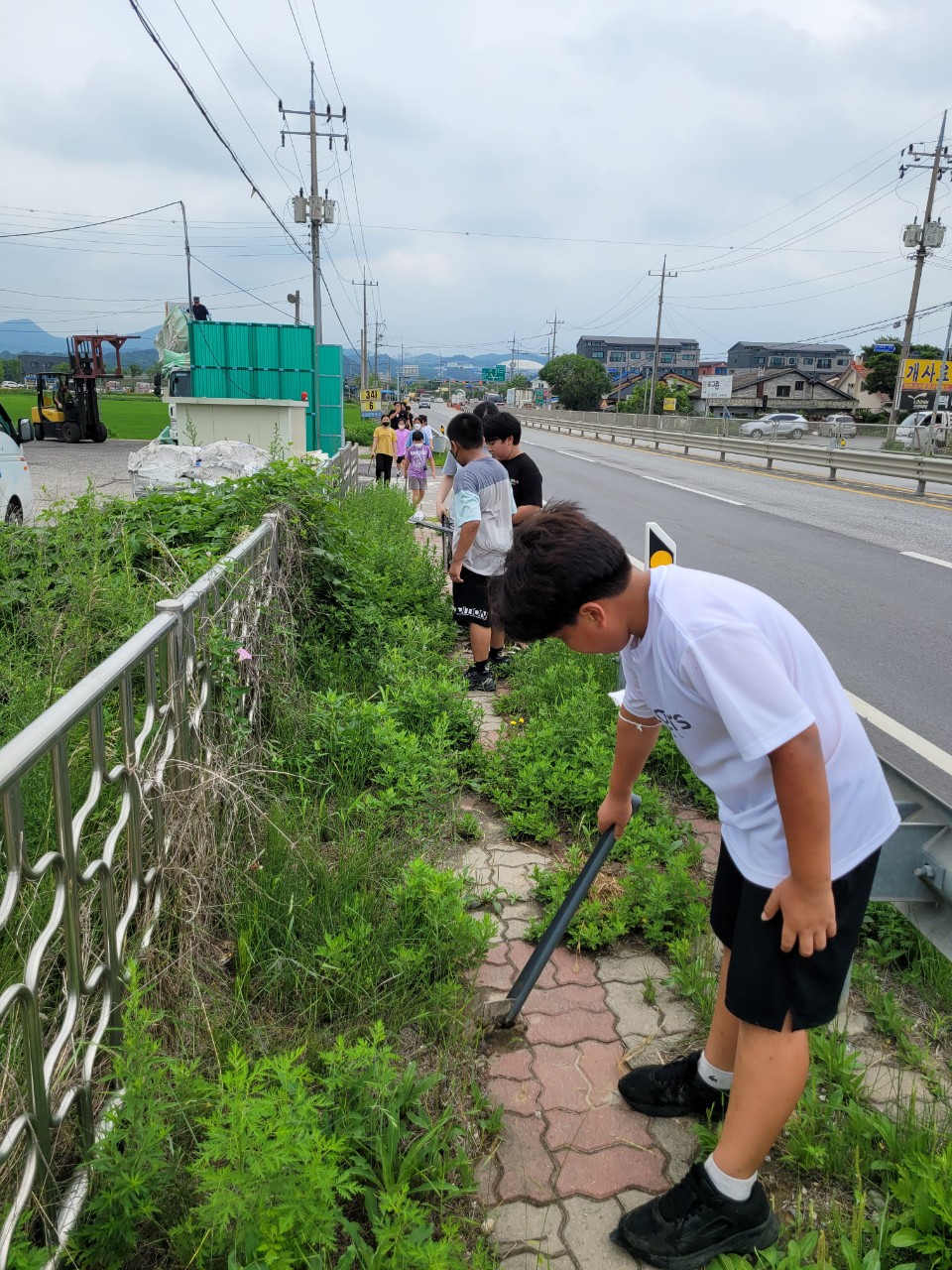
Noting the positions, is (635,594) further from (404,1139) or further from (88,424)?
(88,424)

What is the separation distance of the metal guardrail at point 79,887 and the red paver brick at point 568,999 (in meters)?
1.13

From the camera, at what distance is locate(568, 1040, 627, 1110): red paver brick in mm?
2283

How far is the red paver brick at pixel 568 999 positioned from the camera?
259 cm

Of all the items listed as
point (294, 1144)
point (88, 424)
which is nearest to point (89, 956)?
point (294, 1144)

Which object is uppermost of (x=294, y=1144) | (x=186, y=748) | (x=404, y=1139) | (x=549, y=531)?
→ (x=549, y=531)

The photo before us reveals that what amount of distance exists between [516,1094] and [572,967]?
571 millimetres

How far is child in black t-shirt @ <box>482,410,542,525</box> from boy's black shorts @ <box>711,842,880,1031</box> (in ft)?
12.8

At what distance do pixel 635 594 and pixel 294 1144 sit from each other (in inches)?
46.7

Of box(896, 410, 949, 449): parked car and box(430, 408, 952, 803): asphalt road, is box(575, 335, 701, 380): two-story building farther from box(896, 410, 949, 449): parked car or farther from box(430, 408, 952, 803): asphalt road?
box(430, 408, 952, 803): asphalt road

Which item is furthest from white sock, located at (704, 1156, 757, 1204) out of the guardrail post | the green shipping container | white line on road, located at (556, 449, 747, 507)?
the green shipping container

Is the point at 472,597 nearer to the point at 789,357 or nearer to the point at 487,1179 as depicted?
the point at 487,1179

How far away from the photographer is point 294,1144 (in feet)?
5.08

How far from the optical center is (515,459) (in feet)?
19.5

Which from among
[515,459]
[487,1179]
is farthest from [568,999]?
[515,459]
